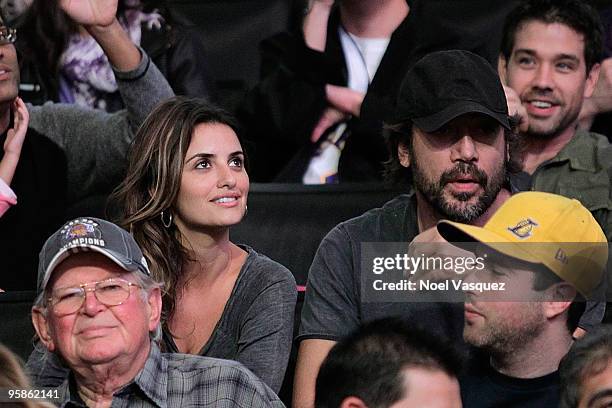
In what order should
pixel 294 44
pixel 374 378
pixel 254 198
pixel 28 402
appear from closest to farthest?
pixel 374 378
pixel 28 402
pixel 254 198
pixel 294 44

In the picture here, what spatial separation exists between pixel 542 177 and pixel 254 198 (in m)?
0.81

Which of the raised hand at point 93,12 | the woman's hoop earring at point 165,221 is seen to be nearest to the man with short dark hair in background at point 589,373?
the woman's hoop earring at point 165,221

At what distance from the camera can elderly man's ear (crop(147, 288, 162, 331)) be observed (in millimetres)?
2822

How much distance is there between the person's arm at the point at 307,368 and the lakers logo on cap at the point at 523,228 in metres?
0.51

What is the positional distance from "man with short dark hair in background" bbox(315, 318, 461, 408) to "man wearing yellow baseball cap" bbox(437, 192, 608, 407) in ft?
1.57

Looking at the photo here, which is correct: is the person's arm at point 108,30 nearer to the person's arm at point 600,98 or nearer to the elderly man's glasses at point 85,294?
the elderly man's glasses at point 85,294

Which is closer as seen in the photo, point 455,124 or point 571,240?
point 571,240

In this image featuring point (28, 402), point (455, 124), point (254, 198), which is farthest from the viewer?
point (254, 198)

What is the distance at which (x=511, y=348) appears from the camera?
283cm

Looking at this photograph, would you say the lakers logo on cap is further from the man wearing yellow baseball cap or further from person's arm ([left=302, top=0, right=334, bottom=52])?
person's arm ([left=302, top=0, right=334, bottom=52])

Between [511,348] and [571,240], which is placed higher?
[571,240]

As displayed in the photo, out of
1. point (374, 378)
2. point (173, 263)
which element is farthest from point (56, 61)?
point (374, 378)

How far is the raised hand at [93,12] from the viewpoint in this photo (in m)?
3.78

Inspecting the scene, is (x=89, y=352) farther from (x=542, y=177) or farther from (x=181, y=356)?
(x=542, y=177)
